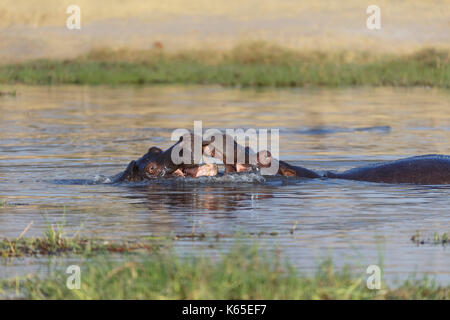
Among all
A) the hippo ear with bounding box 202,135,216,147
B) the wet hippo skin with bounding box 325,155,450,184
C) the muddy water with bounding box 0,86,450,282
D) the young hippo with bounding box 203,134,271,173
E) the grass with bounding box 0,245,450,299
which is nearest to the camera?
the grass with bounding box 0,245,450,299

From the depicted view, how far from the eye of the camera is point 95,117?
24.3 metres

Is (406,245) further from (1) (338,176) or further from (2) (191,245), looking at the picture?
(1) (338,176)

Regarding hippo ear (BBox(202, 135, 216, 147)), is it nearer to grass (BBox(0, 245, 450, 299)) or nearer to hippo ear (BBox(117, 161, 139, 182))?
hippo ear (BBox(117, 161, 139, 182))

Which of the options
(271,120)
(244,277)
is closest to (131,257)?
(244,277)

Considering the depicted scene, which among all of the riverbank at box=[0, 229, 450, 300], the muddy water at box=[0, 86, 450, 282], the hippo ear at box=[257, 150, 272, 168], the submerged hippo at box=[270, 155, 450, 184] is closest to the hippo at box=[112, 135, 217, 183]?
the muddy water at box=[0, 86, 450, 282]

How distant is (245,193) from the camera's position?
34.0 ft

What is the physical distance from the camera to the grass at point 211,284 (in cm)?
552

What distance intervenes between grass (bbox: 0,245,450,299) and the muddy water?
51 cm

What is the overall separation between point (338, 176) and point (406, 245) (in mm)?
3979

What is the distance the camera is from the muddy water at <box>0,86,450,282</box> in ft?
24.1

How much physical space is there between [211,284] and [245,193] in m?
4.83

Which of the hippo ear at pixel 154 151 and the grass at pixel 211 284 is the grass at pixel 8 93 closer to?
the hippo ear at pixel 154 151

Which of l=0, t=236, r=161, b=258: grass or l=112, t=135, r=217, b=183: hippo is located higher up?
l=112, t=135, r=217, b=183: hippo
